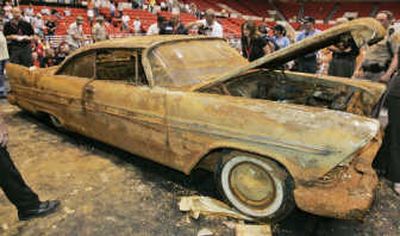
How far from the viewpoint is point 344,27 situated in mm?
2479

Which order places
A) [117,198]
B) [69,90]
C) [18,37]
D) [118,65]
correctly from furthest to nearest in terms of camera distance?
[18,37] → [69,90] → [118,65] → [117,198]

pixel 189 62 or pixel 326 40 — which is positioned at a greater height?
pixel 326 40

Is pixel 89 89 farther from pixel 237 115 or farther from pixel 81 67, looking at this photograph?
pixel 237 115

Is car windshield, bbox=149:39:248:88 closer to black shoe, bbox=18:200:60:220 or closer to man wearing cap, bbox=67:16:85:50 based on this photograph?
black shoe, bbox=18:200:60:220

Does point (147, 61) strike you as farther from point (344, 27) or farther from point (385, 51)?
point (385, 51)

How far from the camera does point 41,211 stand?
2742 millimetres

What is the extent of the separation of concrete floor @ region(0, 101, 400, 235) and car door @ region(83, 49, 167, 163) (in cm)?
31

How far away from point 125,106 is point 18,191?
1.23 metres

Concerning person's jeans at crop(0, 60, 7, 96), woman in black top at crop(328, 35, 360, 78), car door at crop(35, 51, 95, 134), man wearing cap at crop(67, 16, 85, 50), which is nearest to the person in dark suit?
car door at crop(35, 51, 95, 134)

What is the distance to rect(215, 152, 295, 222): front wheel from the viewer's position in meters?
2.45

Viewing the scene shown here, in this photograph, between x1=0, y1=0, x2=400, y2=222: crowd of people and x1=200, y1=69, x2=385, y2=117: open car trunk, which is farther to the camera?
x1=200, y1=69, x2=385, y2=117: open car trunk

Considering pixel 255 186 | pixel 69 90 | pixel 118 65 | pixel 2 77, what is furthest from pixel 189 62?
pixel 2 77

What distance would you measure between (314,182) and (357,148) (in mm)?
371

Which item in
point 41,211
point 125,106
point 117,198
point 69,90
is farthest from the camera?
point 69,90
